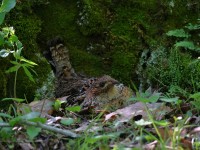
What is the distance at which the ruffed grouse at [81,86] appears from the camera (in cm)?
372

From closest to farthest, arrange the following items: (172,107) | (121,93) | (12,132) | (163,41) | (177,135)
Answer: (177,135) < (12,132) < (172,107) < (121,93) < (163,41)

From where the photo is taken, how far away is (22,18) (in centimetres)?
432

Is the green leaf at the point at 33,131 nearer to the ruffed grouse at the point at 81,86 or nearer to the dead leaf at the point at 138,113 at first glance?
the dead leaf at the point at 138,113

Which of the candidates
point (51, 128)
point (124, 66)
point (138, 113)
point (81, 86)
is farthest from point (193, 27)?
point (51, 128)

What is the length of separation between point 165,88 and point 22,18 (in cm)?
166

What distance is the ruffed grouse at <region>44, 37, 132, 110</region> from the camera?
3717 mm

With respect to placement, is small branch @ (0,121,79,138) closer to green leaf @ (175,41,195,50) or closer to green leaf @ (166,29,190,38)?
green leaf @ (175,41,195,50)

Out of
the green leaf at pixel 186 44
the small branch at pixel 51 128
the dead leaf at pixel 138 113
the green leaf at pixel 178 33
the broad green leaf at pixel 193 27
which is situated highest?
the broad green leaf at pixel 193 27

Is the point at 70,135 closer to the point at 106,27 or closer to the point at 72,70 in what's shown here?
the point at 72,70

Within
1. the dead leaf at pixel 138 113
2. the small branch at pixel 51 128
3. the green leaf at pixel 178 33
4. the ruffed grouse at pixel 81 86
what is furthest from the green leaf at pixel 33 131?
the green leaf at pixel 178 33

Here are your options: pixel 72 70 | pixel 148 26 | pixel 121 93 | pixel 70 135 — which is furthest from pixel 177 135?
pixel 148 26

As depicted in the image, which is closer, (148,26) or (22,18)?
(22,18)

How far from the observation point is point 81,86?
400cm

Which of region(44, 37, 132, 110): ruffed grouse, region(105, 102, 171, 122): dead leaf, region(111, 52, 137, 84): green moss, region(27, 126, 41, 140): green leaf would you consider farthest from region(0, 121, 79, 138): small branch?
region(111, 52, 137, 84): green moss
